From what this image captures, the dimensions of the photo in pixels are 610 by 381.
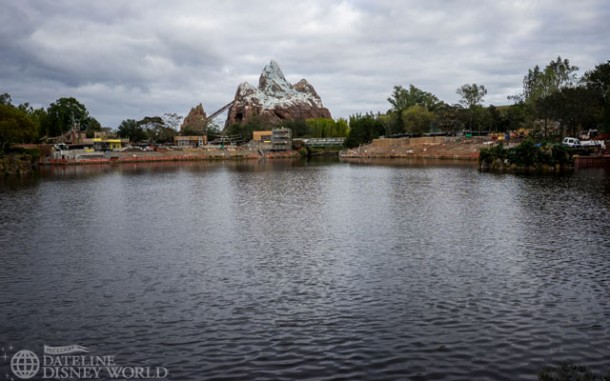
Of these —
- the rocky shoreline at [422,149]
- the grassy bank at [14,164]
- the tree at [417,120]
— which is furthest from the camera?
the tree at [417,120]

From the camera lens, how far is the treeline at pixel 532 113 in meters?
99.9

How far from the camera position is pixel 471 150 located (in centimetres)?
13300

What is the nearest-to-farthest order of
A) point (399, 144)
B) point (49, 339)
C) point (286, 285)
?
point (49, 339) < point (286, 285) < point (399, 144)

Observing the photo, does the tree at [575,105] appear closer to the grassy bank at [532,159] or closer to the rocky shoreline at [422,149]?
the grassy bank at [532,159]

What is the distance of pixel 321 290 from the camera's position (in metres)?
19.7

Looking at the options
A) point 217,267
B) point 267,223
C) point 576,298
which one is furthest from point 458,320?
point 267,223

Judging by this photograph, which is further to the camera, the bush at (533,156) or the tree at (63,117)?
the tree at (63,117)

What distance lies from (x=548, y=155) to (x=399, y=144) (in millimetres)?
89795

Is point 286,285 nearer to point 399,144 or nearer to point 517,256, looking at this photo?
point 517,256

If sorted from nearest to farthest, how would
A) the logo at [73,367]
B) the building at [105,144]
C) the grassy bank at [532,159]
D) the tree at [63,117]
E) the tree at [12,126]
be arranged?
the logo at [73,367] < the grassy bank at [532,159] < the tree at [12,126] < the building at [105,144] < the tree at [63,117]

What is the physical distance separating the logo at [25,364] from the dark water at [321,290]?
2.42 ft

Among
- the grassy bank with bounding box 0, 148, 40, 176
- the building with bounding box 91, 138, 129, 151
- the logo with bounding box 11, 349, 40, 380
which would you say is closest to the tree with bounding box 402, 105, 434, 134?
the building with bounding box 91, 138, 129, 151

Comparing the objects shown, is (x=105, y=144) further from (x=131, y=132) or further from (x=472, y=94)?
(x=472, y=94)

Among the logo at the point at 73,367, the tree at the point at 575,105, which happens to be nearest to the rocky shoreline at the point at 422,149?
the tree at the point at 575,105
